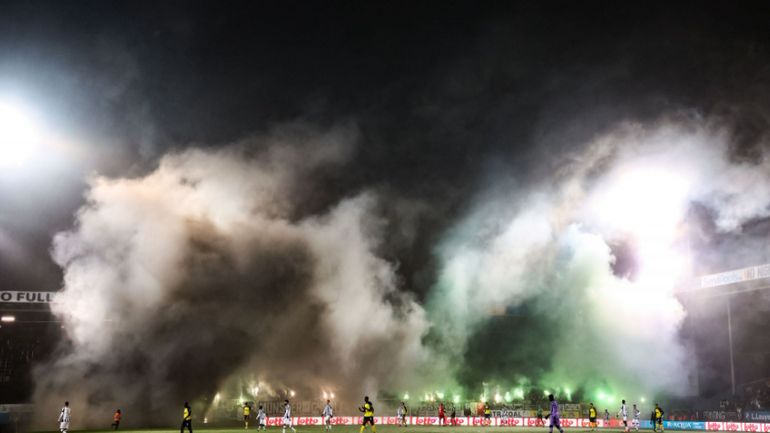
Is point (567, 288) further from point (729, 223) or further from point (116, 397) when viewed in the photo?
point (116, 397)

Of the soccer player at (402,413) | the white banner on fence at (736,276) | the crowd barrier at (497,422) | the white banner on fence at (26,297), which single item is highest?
the white banner on fence at (736,276)

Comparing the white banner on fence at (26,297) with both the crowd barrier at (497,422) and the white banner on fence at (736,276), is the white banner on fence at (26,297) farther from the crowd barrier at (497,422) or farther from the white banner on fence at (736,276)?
the white banner on fence at (736,276)

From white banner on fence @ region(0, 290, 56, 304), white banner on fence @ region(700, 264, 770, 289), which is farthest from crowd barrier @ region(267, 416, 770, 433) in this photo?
white banner on fence @ region(0, 290, 56, 304)

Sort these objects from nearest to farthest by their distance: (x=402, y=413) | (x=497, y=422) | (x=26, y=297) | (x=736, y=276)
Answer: (x=402, y=413), (x=26, y=297), (x=497, y=422), (x=736, y=276)

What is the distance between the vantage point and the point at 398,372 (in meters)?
67.4

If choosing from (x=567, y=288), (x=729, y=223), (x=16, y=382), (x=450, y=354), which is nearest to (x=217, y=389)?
(x=16, y=382)

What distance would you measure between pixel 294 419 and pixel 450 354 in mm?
28998

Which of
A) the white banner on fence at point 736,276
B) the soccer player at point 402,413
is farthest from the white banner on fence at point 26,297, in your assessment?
the white banner on fence at point 736,276

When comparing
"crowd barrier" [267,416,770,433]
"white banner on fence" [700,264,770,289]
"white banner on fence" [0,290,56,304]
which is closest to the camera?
"crowd barrier" [267,416,770,433]

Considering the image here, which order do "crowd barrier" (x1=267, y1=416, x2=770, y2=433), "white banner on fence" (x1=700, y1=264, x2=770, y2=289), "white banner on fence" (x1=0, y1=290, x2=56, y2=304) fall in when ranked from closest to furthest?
"crowd barrier" (x1=267, y1=416, x2=770, y2=433), "white banner on fence" (x1=0, y1=290, x2=56, y2=304), "white banner on fence" (x1=700, y1=264, x2=770, y2=289)

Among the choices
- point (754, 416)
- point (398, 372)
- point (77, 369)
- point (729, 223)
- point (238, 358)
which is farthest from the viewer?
point (398, 372)

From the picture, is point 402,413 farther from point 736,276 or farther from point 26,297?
point 736,276

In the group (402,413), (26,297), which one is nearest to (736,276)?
(402,413)

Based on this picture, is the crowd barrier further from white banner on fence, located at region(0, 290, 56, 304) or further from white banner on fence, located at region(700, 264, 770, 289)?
white banner on fence, located at region(0, 290, 56, 304)
